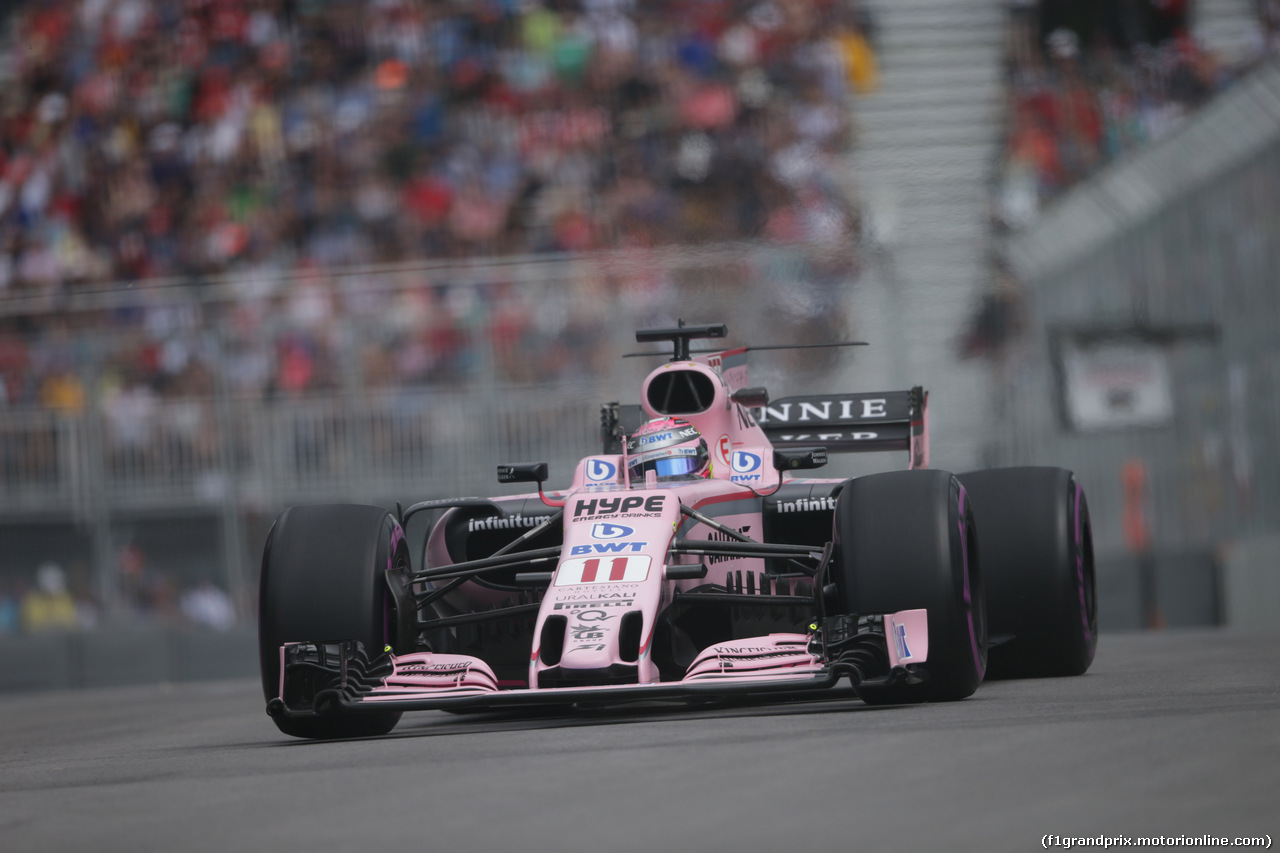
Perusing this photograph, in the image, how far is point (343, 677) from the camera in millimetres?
6102

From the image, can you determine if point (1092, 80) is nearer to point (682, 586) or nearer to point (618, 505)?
point (682, 586)

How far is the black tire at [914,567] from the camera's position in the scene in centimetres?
590

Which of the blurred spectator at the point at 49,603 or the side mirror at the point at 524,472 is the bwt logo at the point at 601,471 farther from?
the blurred spectator at the point at 49,603

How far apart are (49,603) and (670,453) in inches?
278

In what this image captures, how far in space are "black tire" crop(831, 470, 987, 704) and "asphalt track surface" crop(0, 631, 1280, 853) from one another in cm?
17

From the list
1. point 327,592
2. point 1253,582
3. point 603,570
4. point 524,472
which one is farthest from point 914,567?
point 1253,582

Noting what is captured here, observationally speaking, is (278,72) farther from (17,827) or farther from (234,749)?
(17,827)

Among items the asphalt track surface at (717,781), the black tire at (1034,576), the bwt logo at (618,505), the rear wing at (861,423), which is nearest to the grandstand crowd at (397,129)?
the rear wing at (861,423)

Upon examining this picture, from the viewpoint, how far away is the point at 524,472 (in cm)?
720

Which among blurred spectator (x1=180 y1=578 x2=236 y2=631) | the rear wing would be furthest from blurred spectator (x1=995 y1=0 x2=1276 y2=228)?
blurred spectator (x1=180 y1=578 x2=236 y2=631)

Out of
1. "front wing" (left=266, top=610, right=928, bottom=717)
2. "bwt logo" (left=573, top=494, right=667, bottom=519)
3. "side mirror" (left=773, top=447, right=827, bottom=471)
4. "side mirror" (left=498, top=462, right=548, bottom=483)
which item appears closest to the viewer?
"front wing" (left=266, top=610, right=928, bottom=717)

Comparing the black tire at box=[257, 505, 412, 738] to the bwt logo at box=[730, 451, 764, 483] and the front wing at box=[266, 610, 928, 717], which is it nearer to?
the front wing at box=[266, 610, 928, 717]

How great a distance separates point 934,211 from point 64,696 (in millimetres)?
7333

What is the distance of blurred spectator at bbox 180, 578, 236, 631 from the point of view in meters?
12.6
